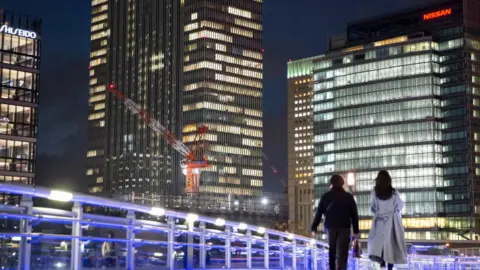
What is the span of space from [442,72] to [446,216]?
1233 inches

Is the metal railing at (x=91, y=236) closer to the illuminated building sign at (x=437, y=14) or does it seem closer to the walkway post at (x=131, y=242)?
the walkway post at (x=131, y=242)

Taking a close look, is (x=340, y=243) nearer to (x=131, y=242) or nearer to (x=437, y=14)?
(x=131, y=242)

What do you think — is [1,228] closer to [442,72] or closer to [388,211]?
[388,211]

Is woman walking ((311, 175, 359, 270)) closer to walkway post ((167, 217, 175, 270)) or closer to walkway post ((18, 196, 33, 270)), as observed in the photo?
walkway post ((167, 217, 175, 270))

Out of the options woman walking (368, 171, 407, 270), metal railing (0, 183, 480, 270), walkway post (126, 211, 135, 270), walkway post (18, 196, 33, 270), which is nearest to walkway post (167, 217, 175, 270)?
metal railing (0, 183, 480, 270)

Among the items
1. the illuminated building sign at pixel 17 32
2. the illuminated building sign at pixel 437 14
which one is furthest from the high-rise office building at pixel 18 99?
the illuminated building sign at pixel 437 14

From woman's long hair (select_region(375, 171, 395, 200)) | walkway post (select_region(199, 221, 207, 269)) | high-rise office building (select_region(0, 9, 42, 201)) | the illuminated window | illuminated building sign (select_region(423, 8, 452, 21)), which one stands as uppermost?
illuminated building sign (select_region(423, 8, 452, 21))

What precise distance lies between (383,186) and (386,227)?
689 millimetres

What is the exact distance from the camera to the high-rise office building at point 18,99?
107m

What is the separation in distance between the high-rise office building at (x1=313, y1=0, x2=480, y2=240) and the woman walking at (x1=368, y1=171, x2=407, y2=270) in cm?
16507

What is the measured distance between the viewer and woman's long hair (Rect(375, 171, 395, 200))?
1325 centimetres

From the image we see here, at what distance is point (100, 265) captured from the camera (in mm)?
16859

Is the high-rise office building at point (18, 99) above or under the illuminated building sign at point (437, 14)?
under

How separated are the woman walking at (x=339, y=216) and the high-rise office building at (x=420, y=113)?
538 ft
